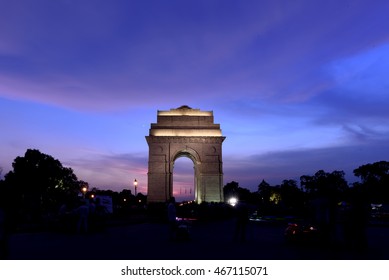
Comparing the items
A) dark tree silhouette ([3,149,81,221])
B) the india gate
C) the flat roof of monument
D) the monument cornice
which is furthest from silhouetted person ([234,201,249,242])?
dark tree silhouette ([3,149,81,221])

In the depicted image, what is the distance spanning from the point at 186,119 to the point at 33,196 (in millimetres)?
34072

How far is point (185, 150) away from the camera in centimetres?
5484

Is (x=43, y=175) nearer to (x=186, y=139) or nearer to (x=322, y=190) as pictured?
(x=186, y=139)

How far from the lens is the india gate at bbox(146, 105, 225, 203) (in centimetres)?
5319

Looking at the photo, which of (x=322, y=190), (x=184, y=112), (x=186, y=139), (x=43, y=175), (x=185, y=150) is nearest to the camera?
(x=322, y=190)

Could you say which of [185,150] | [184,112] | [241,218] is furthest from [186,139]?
[241,218]

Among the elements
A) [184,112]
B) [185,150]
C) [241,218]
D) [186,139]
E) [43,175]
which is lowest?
[241,218]

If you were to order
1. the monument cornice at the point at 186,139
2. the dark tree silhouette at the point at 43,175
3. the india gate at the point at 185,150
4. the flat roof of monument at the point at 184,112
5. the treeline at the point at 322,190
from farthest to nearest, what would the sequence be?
1. the dark tree silhouette at the point at 43,175
2. the flat roof of monument at the point at 184,112
3. the monument cornice at the point at 186,139
4. the india gate at the point at 185,150
5. the treeline at the point at 322,190

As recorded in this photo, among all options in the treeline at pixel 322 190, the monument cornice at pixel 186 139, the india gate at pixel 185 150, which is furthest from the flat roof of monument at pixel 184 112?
the treeline at pixel 322 190

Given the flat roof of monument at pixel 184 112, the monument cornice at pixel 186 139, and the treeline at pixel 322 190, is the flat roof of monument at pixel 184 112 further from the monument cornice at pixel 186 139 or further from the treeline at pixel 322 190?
the treeline at pixel 322 190

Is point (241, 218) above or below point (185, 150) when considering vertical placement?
below

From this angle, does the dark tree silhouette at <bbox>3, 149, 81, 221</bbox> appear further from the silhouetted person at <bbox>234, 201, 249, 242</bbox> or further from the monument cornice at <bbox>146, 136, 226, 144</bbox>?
the silhouetted person at <bbox>234, 201, 249, 242</bbox>

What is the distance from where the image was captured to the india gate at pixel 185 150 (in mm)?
53188
